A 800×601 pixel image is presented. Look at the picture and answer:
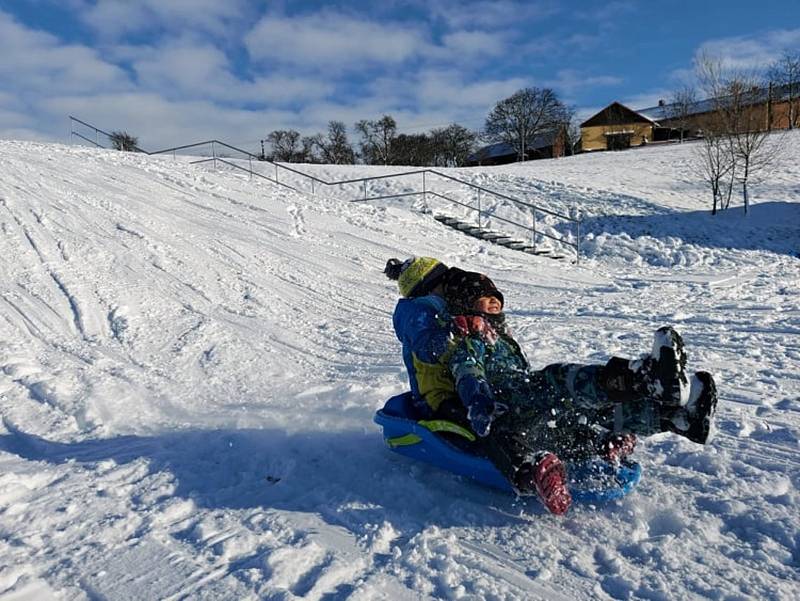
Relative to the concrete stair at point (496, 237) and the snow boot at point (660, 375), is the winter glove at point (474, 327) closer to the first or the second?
the snow boot at point (660, 375)

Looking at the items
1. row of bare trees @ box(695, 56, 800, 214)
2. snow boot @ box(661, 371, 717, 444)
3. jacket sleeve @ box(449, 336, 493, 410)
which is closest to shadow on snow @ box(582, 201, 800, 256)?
row of bare trees @ box(695, 56, 800, 214)

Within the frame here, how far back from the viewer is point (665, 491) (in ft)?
9.53

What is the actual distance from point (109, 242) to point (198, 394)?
549 cm

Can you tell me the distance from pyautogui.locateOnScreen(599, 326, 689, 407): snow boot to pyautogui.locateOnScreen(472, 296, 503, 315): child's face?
3.50 feet

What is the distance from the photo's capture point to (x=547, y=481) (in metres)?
2.63

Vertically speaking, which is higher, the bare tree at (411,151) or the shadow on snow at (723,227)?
the bare tree at (411,151)

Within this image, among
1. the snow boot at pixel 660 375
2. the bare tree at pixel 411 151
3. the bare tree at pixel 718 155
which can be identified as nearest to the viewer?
the snow boot at pixel 660 375

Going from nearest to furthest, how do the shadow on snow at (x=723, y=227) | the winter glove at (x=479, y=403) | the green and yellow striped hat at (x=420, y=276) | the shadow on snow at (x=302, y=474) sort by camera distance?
the winter glove at (x=479, y=403), the shadow on snow at (x=302, y=474), the green and yellow striped hat at (x=420, y=276), the shadow on snow at (x=723, y=227)

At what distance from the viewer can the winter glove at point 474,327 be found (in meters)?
3.22

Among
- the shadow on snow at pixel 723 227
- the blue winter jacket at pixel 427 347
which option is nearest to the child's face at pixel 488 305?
the blue winter jacket at pixel 427 347

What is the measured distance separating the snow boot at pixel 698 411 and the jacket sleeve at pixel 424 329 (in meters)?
1.21

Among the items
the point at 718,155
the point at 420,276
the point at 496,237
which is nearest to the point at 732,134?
the point at 718,155

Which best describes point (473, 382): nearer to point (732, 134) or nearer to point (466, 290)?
point (466, 290)

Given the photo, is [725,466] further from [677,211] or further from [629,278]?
[677,211]
